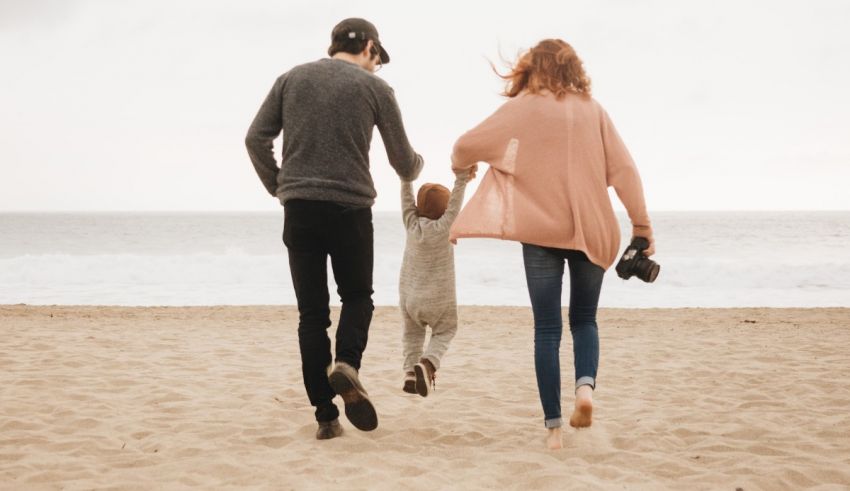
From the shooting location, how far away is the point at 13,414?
4008 millimetres

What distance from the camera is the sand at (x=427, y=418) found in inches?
117

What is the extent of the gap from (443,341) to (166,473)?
1628 millimetres

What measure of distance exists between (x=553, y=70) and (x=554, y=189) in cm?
53

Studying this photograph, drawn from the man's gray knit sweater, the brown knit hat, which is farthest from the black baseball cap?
the brown knit hat

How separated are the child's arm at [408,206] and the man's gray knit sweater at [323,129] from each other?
0.62 m

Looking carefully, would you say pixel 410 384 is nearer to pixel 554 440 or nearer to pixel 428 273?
pixel 428 273

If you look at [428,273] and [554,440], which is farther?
[428,273]

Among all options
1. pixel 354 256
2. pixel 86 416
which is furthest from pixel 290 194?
pixel 86 416

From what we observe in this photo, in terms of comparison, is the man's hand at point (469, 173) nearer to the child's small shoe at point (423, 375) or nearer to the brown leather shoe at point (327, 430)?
the child's small shoe at point (423, 375)

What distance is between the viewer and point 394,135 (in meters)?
3.30

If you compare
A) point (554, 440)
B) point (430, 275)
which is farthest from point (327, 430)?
point (554, 440)

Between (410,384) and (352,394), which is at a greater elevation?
(352,394)

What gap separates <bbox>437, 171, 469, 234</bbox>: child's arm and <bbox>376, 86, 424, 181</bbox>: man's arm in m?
0.33

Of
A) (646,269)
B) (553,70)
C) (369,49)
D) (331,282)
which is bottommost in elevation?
(331,282)
